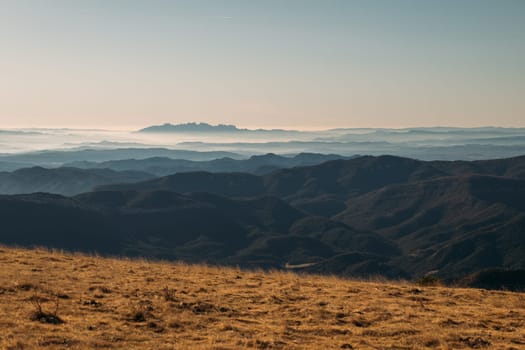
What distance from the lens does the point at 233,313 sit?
19.5m

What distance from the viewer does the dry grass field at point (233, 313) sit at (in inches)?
617

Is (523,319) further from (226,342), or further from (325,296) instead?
(226,342)

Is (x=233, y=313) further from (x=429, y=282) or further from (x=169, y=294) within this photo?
(x=429, y=282)

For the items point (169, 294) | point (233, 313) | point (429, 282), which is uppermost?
point (169, 294)

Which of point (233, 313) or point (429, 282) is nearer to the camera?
point (233, 313)

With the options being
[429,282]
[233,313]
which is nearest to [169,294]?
[233,313]

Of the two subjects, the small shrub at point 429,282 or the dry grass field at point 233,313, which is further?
the small shrub at point 429,282

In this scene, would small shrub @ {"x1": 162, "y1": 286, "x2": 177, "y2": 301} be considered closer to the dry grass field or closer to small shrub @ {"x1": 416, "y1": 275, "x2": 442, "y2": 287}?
the dry grass field

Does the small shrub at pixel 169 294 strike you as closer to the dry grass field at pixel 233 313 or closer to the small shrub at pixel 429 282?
the dry grass field at pixel 233 313

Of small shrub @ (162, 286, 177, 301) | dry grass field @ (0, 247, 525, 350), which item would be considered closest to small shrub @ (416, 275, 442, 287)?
dry grass field @ (0, 247, 525, 350)

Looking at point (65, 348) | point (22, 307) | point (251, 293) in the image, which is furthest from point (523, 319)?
point (22, 307)

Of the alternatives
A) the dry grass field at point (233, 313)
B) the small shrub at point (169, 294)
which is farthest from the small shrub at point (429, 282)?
the small shrub at point (169, 294)

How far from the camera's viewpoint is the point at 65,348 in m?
14.0

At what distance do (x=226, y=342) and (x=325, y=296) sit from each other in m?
8.33
